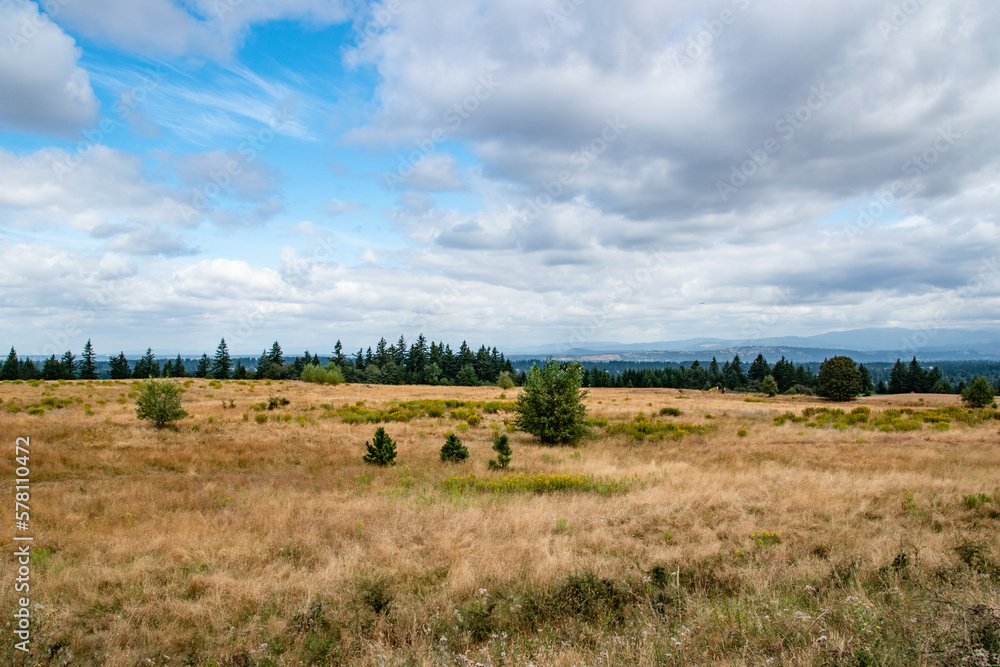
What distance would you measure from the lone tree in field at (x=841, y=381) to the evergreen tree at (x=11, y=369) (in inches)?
4683

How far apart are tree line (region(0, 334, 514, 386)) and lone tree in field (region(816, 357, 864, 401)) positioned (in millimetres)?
43223

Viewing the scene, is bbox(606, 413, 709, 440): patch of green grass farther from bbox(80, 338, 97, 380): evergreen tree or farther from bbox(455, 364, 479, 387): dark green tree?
bbox(80, 338, 97, 380): evergreen tree

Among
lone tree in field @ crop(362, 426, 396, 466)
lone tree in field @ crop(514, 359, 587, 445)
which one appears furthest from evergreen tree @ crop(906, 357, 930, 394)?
lone tree in field @ crop(362, 426, 396, 466)

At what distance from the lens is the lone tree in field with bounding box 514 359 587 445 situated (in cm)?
2150

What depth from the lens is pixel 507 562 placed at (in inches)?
274

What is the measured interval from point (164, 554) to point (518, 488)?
7.65 meters

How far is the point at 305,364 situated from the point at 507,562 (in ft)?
299

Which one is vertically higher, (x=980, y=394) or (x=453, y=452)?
(x=980, y=394)

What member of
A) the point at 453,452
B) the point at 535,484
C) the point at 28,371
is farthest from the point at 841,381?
the point at 28,371

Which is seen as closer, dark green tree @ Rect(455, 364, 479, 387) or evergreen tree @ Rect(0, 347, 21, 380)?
evergreen tree @ Rect(0, 347, 21, 380)

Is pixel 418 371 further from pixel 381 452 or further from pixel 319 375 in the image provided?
pixel 381 452

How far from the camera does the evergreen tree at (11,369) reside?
7919 centimetres

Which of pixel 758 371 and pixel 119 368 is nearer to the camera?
pixel 119 368

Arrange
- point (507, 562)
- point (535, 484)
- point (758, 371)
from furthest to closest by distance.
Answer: point (758, 371)
point (535, 484)
point (507, 562)
